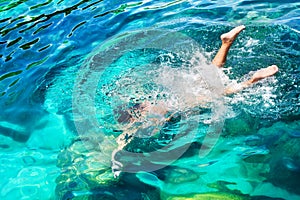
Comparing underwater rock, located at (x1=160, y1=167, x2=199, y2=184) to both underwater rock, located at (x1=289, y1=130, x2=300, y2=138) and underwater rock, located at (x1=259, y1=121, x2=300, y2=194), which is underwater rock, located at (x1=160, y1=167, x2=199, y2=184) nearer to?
underwater rock, located at (x1=259, y1=121, x2=300, y2=194)

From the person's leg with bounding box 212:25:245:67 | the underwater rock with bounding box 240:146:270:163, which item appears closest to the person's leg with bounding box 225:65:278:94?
the person's leg with bounding box 212:25:245:67

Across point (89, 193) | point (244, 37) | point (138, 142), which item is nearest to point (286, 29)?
point (244, 37)

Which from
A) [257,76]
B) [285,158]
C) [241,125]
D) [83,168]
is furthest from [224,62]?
[83,168]

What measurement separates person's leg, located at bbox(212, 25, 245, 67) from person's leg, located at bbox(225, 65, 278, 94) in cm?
49

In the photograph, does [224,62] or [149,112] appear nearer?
[149,112]

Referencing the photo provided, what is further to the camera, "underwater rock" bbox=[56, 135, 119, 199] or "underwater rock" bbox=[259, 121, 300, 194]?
"underwater rock" bbox=[56, 135, 119, 199]

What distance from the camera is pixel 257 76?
Answer: 12.6 feet

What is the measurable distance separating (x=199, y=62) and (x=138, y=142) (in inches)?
70.6

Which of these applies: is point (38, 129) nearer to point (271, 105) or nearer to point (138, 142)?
point (138, 142)

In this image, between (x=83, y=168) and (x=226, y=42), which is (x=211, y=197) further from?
(x=226, y=42)

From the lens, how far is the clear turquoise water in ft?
11.0

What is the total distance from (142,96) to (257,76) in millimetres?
1651

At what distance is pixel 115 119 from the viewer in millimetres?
4227

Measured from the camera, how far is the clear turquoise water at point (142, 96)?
336 cm
